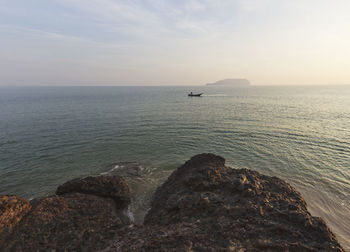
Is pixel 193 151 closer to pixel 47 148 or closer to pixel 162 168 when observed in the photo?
pixel 162 168

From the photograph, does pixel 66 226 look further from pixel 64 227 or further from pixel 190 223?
pixel 190 223

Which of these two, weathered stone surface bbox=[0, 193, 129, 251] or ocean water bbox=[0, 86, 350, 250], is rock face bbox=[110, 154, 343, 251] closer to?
weathered stone surface bbox=[0, 193, 129, 251]

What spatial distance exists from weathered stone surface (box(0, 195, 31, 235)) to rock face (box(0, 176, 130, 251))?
189mm

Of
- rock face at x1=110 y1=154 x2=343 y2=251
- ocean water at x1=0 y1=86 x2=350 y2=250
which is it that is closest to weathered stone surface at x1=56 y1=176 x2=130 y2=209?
ocean water at x1=0 y1=86 x2=350 y2=250

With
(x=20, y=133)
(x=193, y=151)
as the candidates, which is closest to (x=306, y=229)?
(x=193, y=151)

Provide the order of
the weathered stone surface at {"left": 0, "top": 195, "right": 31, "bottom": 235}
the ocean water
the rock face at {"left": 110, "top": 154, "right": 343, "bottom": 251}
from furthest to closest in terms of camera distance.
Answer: the ocean water, the weathered stone surface at {"left": 0, "top": 195, "right": 31, "bottom": 235}, the rock face at {"left": 110, "top": 154, "right": 343, "bottom": 251}

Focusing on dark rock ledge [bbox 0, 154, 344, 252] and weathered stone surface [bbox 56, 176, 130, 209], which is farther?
weathered stone surface [bbox 56, 176, 130, 209]

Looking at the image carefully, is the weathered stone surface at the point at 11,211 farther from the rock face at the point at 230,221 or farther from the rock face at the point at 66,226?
the rock face at the point at 230,221

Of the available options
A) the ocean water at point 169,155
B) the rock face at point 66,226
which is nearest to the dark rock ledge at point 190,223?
the rock face at point 66,226

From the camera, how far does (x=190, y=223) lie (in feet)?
24.5

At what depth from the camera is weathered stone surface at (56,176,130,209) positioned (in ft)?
38.1

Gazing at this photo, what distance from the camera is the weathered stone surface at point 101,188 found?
38.1 feet

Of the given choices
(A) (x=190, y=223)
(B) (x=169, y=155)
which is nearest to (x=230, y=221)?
(A) (x=190, y=223)

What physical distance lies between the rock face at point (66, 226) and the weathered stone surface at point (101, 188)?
873 mm
